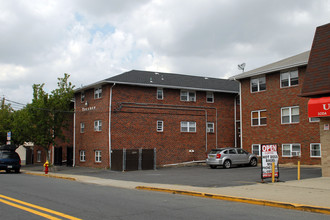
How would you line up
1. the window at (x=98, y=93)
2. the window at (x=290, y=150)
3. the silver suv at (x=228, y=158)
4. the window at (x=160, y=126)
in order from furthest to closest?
the window at (x=160, y=126), the window at (x=98, y=93), the window at (x=290, y=150), the silver suv at (x=228, y=158)

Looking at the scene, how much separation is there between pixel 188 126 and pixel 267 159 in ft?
58.7

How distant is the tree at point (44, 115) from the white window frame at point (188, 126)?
10480mm

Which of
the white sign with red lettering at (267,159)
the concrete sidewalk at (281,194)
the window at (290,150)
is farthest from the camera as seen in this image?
the window at (290,150)

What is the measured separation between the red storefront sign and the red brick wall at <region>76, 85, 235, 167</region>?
1633 centimetres

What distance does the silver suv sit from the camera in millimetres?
26297

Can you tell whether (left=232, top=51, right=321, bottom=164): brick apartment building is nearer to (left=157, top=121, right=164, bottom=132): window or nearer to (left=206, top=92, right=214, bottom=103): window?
(left=206, top=92, right=214, bottom=103): window

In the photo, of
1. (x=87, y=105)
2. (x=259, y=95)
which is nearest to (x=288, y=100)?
(x=259, y=95)

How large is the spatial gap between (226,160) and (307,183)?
37.5 feet

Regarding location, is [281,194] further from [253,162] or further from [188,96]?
[188,96]

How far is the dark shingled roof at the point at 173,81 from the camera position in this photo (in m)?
30.7

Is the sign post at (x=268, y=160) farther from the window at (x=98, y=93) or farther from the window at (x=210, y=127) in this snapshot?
the window at (x=98, y=93)

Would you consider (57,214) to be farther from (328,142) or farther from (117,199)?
(328,142)

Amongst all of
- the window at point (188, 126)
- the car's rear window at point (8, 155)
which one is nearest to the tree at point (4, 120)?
the car's rear window at point (8, 155)

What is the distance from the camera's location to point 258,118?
29.3m
